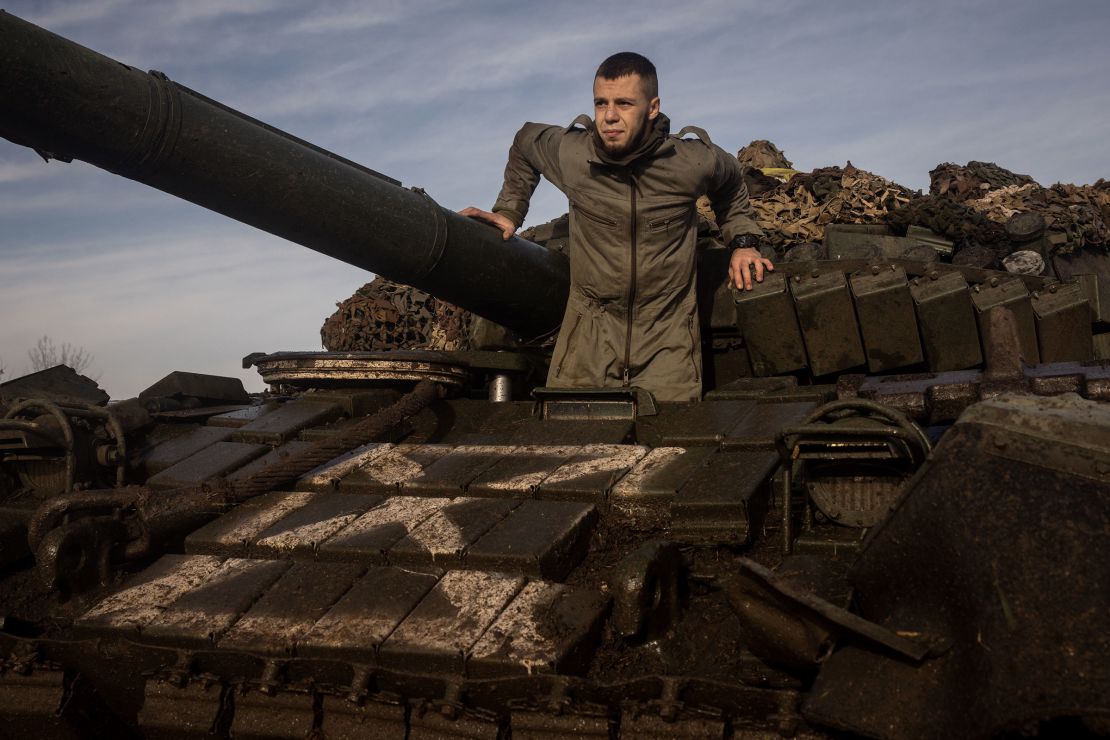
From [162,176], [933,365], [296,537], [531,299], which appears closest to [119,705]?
[296,537]

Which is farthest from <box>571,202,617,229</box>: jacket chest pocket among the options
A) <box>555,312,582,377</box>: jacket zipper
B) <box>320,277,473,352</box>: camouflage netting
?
<box>320,277,473,352</box>: camouflage netting

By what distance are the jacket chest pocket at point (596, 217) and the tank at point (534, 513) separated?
1.36 ft

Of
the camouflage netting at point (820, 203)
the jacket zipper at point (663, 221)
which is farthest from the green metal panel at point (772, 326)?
the camouflage netting at point (820, 203)

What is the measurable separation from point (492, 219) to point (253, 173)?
1.59 meters

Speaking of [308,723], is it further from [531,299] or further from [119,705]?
[531,299]

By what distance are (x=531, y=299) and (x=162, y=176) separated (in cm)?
218

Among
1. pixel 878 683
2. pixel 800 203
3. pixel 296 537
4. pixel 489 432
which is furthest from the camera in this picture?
pixel 800 203

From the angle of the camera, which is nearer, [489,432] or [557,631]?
[557,631]

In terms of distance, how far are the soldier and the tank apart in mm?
299

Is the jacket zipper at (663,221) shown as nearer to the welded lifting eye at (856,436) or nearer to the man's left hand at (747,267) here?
the man's left hand at (747,267)

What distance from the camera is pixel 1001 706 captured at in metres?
2.26

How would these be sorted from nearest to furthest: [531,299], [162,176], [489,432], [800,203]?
[162,176], [489,432], [531,299], [800,203]

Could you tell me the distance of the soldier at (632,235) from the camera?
5.64 metres

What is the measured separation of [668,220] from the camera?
571 centimetres
